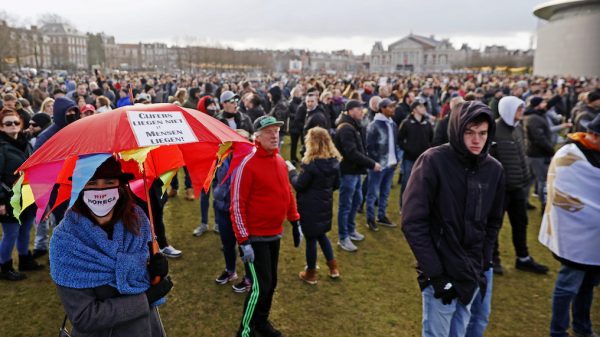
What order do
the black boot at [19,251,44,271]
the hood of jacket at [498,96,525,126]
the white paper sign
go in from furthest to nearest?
the black boot at [19,251,44,271]
the hood of jacket at [498,96,525,126]
the white paper sign

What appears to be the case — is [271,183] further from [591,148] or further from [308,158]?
[591,148]

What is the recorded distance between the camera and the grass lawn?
390cm

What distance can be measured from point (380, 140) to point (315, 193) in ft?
7.95

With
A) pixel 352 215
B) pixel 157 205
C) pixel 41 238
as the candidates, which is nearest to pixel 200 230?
pixel 157 205

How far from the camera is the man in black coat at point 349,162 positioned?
5.70 m

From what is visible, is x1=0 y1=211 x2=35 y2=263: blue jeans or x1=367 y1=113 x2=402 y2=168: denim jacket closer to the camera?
x1=0 y1=211 x2=35 y2=263: blue jeans

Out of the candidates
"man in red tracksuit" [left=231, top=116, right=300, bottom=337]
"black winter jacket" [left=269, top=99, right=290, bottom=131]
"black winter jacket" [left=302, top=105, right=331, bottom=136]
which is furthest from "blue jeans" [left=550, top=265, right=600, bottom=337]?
"black winter jacket" [left=269, top=99, right=290, bottom=131]

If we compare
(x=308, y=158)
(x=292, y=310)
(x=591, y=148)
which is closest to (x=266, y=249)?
(x=292, y=310)

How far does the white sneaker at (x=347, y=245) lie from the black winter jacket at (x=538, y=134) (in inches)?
136

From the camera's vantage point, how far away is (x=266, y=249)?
11.6ft

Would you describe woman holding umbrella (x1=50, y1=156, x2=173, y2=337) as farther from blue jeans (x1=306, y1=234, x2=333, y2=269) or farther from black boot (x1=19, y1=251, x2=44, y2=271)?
black boot (x1=19, y1=251, x2=44, y2=271)

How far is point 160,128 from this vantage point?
1883 millimetres

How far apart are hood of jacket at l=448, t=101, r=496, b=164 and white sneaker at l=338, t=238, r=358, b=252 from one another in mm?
3306

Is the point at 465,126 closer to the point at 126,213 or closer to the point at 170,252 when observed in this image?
the point at 126,213
